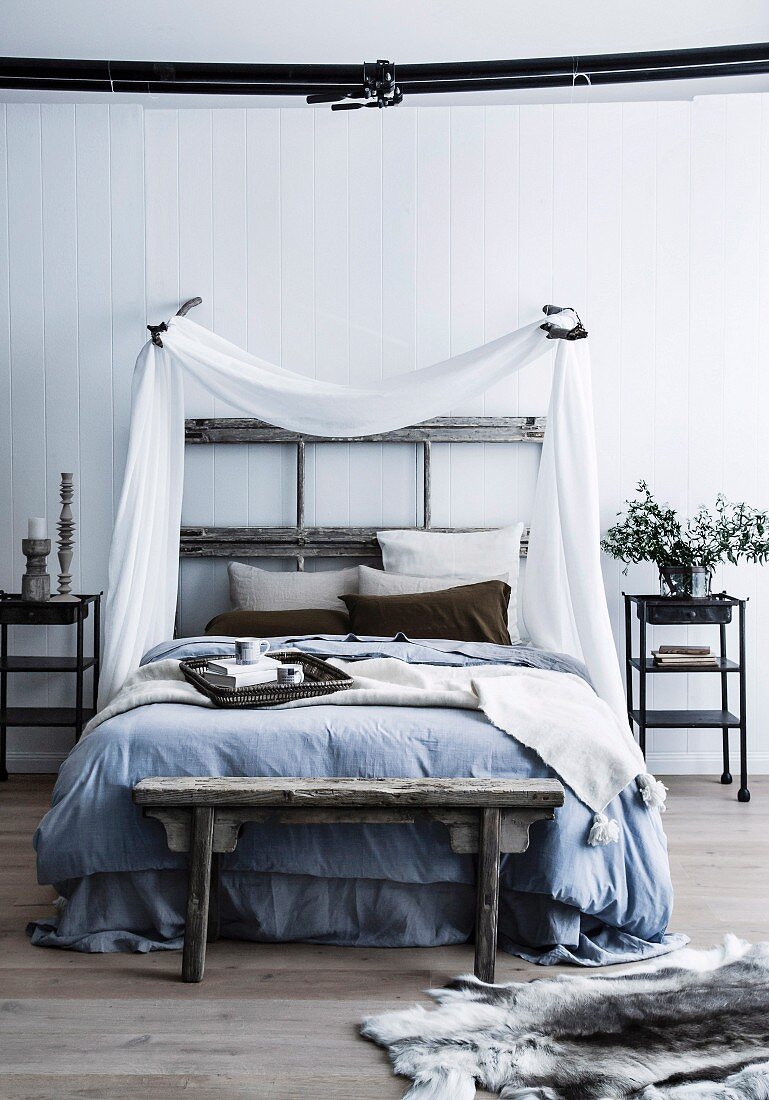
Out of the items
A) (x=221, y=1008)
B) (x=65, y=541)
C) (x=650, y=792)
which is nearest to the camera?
(x=221, y=1008)

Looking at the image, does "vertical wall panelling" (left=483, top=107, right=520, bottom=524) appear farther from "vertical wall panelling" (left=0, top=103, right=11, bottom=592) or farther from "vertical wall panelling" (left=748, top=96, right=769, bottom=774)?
"vertical wall panelling" (left=0, top=103, right=11, bottom=592)

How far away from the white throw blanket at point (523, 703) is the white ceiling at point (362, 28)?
3.00 m

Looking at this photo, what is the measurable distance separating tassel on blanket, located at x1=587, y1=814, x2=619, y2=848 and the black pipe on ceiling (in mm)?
2577

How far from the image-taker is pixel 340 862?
263cm

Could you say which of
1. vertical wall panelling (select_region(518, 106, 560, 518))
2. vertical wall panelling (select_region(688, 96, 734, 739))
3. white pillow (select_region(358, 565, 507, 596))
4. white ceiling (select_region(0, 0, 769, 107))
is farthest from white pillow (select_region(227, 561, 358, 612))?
white ceiling (select_region(0, 0, 769, 107))

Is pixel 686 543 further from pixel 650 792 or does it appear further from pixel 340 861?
pixel 340 861

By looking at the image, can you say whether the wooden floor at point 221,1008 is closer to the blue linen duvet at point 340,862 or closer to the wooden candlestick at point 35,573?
the blue linen duvet at point 340,862

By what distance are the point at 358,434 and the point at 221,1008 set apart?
2.27 meters

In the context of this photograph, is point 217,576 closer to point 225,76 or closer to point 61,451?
point 61,451

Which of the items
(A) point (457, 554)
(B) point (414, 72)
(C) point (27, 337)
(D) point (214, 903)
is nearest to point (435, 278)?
(B) point (414, 72)

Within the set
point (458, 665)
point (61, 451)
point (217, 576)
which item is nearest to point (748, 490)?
Result: point (458, 665)

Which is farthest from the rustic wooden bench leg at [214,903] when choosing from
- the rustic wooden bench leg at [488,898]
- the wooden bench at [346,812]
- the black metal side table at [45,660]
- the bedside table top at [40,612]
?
the bedside table top at [40,612]

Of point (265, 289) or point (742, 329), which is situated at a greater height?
point (265, 289)

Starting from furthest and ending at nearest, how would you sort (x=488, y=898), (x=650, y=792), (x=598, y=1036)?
(x=650, y=792) → (x=488, y=898) → (x=598, y=1036)
